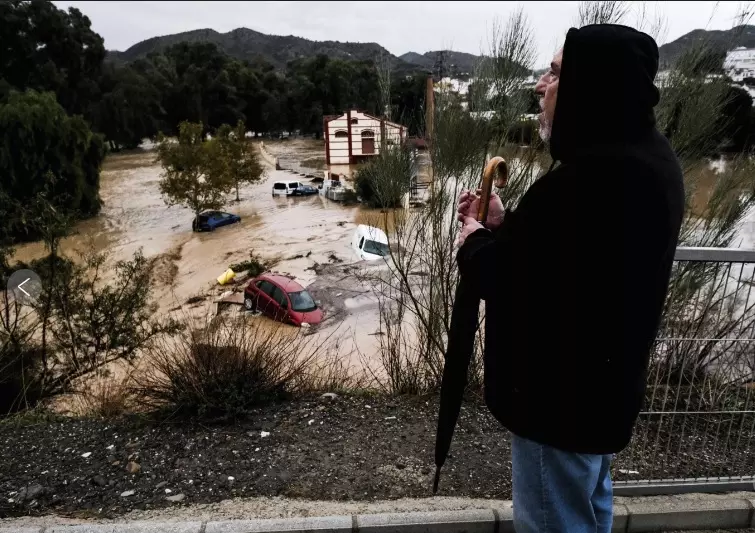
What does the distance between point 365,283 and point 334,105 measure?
57.3m

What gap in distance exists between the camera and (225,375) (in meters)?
3.97

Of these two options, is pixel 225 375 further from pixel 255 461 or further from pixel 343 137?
pixel 343 137

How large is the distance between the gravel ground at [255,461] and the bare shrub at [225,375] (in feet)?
0.50

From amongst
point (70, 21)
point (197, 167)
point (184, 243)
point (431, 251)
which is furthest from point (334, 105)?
point (431, 251)

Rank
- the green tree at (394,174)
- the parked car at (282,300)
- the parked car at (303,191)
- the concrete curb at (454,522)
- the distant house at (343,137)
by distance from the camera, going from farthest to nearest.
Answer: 1. the distant house at (343,137)
2. the parked car at (303,191)
3. the parked car at (282,300)
4. the green tree at (394,174)
5. the concrete curb at (454,522)

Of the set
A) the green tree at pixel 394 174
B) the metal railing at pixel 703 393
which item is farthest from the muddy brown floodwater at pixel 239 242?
the metal railing at pixel 703 393

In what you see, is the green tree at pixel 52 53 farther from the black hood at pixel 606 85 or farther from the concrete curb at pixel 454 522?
the black hood at pixel 606 85

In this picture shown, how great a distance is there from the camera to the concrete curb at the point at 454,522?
8.57 ft

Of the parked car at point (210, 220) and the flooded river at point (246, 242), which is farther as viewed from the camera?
the parked car at point (210, 220)

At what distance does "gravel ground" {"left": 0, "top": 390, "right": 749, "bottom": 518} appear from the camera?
116 inches

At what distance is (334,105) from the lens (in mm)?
72062

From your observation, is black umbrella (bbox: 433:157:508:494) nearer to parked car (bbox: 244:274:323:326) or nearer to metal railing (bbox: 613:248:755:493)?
metal railing (bbox: 613:248:755:493)

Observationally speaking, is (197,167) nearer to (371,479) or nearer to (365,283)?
(365,283)

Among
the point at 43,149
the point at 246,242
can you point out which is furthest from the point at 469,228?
the point at 43,149
